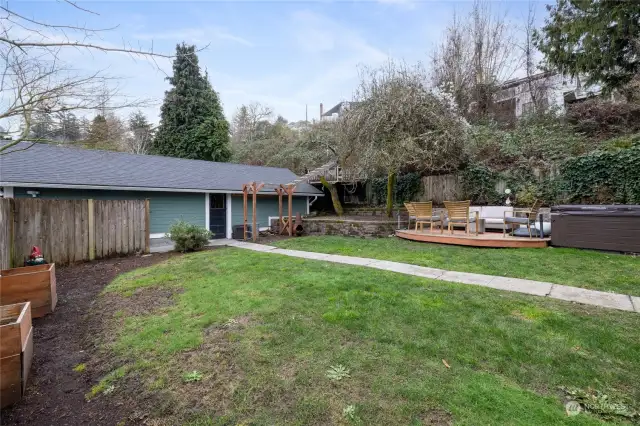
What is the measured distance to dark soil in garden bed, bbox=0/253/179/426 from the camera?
2.26 m

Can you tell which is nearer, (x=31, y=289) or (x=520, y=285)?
(x=31, y=289)

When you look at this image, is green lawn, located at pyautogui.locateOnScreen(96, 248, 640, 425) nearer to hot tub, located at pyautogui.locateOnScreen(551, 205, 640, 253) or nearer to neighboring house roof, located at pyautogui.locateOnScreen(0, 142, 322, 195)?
hot tub, located at pyautogui.locateOnScreen(551, 205, 640, 253)

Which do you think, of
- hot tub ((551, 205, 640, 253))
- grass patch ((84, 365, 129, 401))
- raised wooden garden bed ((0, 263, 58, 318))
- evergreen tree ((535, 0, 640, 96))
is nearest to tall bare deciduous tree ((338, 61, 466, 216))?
evergreen tree ((535, 0, 640, 96))

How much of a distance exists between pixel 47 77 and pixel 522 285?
6.86 metres

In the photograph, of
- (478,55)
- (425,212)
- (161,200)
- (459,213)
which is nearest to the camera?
(459,213)

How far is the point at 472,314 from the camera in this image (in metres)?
3.51

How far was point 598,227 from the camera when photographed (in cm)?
682

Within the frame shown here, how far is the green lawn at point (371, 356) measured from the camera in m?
2.11

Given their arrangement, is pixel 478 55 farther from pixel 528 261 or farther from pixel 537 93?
pixel 528 261

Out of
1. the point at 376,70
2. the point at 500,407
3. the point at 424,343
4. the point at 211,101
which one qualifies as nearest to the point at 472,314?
the point at 424,343

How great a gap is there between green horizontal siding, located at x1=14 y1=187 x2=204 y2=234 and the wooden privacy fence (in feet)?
7.35

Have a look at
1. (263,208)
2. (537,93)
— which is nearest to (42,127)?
(263,208)

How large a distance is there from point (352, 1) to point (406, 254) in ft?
21.4

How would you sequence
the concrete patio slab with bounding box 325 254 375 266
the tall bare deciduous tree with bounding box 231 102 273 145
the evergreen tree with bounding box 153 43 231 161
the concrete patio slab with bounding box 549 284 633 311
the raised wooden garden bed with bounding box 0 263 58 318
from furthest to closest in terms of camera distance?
the tall bare deciduous tree with bounding box 231 102 273 145, the evergreen tree with bounding box 153 43 231 161, the concrete patio slab with bounding box 325 254 375 266, the raised wooden garden bed with bounding box 0 263 58 318, the concrete patio slab with bounding box 549 284 633 311
